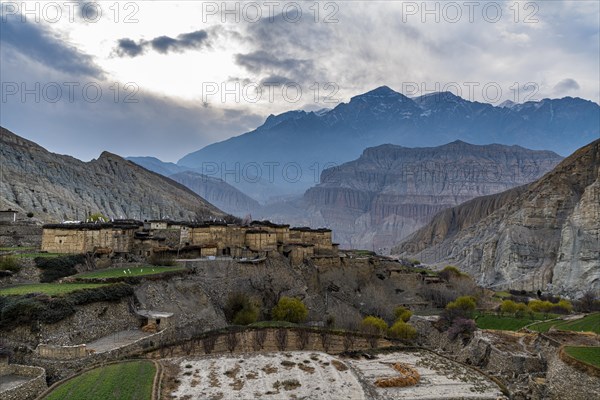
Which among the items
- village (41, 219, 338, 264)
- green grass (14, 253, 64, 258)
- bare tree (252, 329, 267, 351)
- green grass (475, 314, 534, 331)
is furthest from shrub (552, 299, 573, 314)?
green grass (14, 253, 64, 258)

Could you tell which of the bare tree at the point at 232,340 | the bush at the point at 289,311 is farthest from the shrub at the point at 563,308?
the bare tree at the point at 232,340

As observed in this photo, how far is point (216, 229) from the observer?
144 feet

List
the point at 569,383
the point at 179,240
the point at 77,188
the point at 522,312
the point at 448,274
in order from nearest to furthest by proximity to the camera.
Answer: the point at 569,383 → the point at 522,312 → the point at 179,240 → the point at 448,274 → the point at 77,188

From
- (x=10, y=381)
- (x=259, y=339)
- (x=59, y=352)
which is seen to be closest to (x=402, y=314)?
(x=259, y=339)

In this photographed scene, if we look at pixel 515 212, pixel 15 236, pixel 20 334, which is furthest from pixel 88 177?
pixel 515 212

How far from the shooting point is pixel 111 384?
17.8 metres

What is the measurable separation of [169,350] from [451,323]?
72.9 ft

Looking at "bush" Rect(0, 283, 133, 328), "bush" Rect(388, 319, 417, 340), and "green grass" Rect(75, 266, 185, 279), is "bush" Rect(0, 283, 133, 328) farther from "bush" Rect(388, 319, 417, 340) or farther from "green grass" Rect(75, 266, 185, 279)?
"bush" Rect(388, 319, 417, 340)

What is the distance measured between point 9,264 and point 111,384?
621 inches

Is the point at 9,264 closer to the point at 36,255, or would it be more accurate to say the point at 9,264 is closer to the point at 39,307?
the point at 36,255

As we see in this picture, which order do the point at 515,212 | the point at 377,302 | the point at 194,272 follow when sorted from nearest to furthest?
the point at 194,272 < the point at 377,302 < the point at 515,212

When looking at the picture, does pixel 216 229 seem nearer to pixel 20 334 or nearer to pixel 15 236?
pixel 15 236

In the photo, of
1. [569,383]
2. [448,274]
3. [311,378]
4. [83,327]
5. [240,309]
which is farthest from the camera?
[448,274]

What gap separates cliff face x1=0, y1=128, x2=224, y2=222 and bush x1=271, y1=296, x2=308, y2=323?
33918 millimetres
